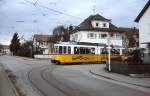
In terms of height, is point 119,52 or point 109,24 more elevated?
point 109,24

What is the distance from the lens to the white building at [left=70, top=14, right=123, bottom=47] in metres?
81.6

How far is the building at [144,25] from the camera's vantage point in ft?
132

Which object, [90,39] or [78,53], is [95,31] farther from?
[78,53]

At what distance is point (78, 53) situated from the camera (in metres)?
48.6

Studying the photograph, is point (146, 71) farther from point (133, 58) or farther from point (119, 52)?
point (119, 52)

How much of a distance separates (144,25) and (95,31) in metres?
41.9

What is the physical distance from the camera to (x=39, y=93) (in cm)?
1717

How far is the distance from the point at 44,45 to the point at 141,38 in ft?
338

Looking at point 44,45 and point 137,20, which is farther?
point 44,45

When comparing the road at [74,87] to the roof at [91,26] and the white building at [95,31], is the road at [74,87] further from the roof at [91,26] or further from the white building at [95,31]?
the roof at [91,26]

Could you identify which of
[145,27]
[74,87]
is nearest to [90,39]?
[145,27]

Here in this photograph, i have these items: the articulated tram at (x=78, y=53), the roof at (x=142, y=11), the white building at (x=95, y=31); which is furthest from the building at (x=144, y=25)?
the white building at (x=95, y=31)

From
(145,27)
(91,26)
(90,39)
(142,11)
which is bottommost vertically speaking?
(145,27)

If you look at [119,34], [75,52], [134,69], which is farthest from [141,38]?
[119,34]
